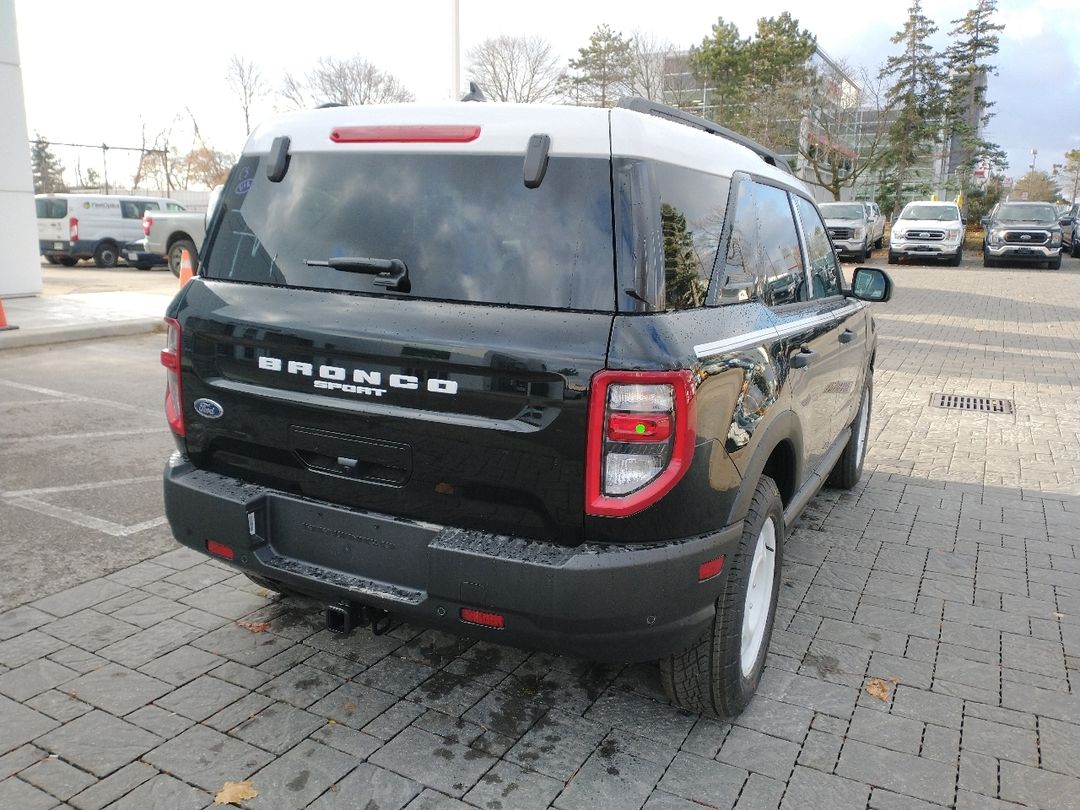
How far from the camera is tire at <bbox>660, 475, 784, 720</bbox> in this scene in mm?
2750

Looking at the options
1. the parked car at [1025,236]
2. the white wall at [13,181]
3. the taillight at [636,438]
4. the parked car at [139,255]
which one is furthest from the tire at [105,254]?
the parked car at [1025,236]

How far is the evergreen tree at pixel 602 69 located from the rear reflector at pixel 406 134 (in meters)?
41.8

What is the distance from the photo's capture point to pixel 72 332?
416 inches

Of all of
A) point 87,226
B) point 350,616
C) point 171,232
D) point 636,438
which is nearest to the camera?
point 636,438

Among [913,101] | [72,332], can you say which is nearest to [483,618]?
[72,332]

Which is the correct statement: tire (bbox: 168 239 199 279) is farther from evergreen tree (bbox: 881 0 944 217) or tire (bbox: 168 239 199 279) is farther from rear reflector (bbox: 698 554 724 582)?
evergreen tree (bbox: 881 0 944 217)

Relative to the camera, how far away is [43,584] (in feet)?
12.8

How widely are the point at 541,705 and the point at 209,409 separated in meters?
1.58

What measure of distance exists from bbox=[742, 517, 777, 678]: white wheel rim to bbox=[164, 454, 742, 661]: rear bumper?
1.30ft

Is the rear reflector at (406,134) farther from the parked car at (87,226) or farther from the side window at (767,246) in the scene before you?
the parked car at (87,226)

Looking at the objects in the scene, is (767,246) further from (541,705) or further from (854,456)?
(854,456)

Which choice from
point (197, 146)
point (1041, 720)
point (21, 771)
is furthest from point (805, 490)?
point (197, 146)

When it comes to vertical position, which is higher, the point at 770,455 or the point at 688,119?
the point at 688,119

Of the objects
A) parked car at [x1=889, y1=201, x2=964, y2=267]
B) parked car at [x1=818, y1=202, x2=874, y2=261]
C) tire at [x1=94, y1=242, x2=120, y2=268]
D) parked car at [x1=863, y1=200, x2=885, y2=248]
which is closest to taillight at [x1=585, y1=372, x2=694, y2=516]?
parked car at [x1=818, y1=202, x2=874, y2=261]
